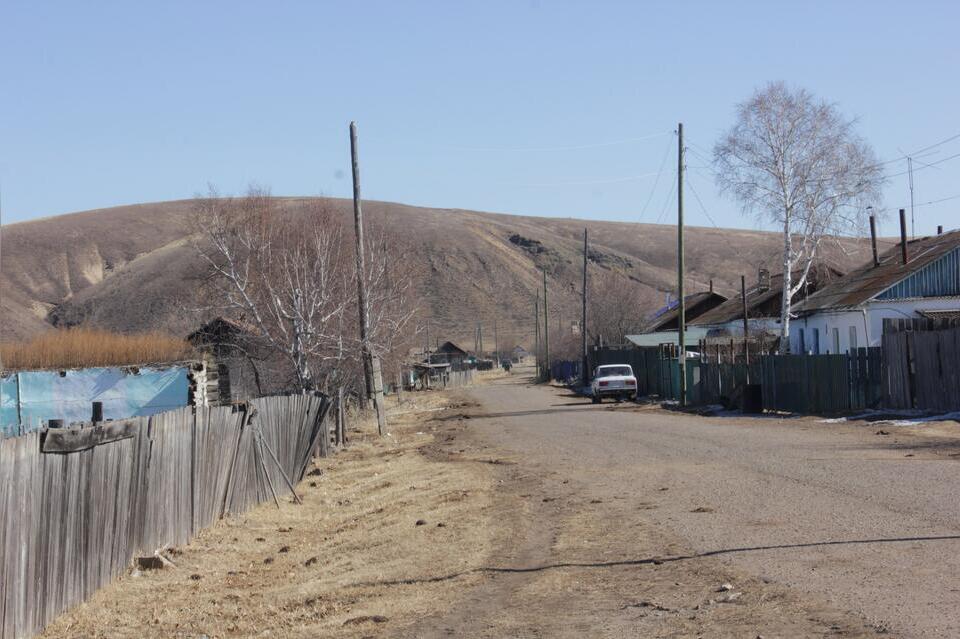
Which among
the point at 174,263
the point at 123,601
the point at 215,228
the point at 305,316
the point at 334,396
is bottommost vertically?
the point at 123,601

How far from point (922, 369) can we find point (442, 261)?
11222cm

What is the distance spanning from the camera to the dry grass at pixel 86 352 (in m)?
30.2

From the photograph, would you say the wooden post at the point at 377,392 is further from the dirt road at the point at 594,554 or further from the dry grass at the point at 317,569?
the dry grass at the point at 317,569

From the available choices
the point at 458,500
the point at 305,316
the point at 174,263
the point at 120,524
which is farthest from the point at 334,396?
the point at 174,263

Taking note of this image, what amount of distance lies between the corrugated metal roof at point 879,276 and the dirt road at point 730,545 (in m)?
19.0

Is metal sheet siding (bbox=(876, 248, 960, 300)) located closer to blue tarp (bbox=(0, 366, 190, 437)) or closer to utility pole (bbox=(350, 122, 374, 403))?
utility pole (bbox=(350, 122, 374, 403))

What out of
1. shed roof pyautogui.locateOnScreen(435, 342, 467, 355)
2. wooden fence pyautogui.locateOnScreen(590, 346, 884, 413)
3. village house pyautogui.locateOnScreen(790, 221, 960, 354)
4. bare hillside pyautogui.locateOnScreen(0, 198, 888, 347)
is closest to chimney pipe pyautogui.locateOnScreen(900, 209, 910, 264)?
village house pyautogui.locateOnScreen(790, 221, 960, 354)

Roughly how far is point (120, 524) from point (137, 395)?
2033cm

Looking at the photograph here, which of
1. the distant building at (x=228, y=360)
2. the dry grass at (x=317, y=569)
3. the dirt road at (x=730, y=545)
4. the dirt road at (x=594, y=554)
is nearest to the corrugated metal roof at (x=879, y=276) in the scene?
the dirt road at (x=594, y=554)

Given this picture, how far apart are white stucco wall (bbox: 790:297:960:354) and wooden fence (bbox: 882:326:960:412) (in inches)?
277

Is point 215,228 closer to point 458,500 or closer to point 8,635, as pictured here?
point 458,500

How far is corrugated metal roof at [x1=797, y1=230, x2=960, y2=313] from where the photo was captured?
122 feet

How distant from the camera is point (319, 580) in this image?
10.7 meters

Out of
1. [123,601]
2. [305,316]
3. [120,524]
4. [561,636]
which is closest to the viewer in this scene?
[561,636]
